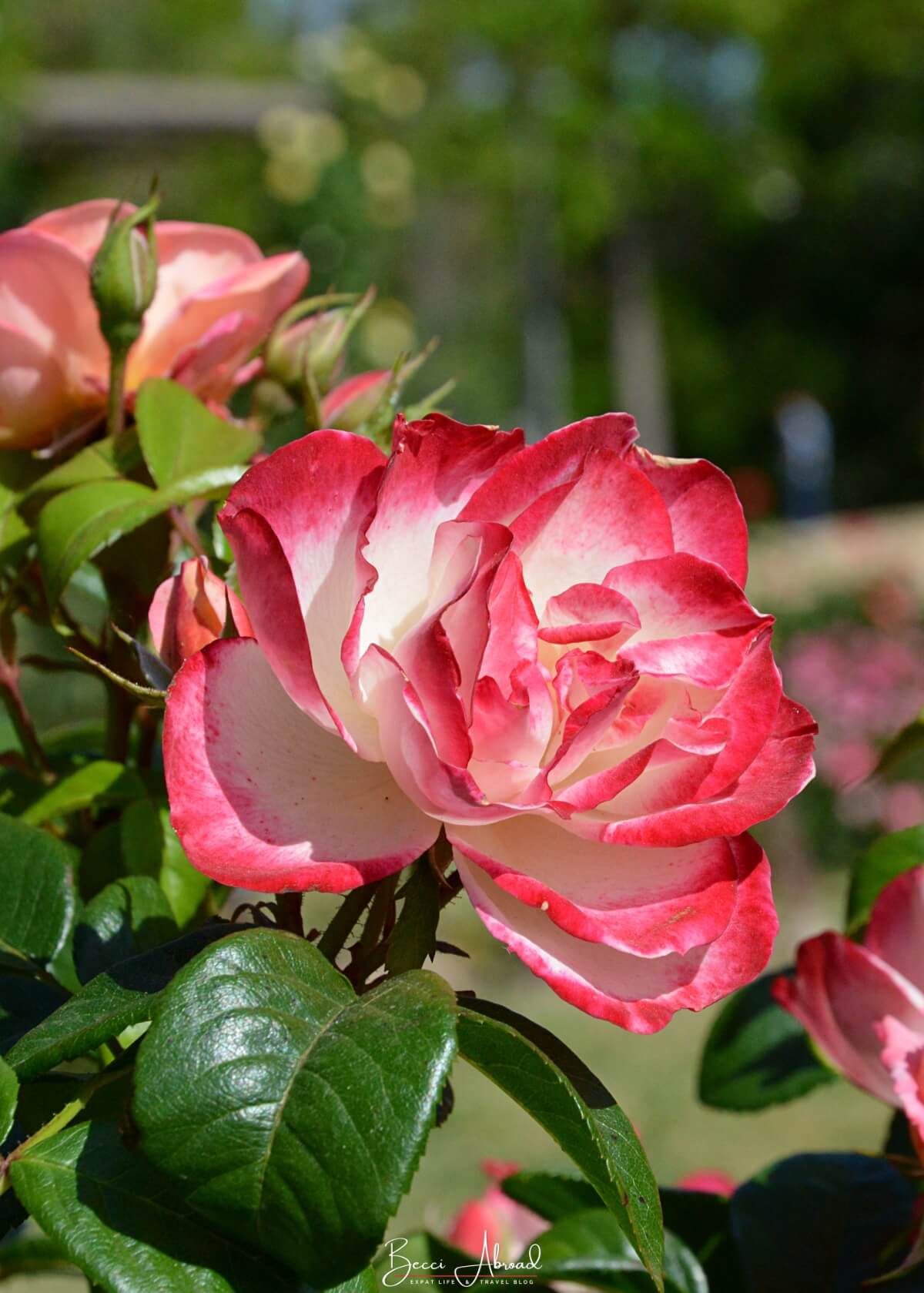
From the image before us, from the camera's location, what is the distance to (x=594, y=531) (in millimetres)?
356

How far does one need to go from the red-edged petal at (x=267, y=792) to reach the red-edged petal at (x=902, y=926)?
22 cm

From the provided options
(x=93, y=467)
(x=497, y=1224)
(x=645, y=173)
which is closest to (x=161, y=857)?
(x=93, y=467)

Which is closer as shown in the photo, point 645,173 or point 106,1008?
point 106,1008

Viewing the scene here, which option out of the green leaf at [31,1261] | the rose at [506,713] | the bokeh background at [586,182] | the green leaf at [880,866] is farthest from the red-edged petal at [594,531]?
the bokeh background at [586,182]

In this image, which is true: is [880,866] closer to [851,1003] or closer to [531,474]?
[851,1003]

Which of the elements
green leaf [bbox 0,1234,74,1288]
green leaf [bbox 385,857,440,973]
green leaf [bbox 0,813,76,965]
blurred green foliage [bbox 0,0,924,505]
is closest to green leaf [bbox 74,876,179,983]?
green leaf [bbox 0,813,76,965]

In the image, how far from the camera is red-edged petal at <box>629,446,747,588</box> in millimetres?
369

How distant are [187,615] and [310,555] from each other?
54 mm

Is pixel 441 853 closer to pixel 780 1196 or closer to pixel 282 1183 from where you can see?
pixel 282 1183

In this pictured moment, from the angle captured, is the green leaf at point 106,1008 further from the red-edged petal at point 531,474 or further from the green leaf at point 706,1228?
the green leaf at point 706,1228

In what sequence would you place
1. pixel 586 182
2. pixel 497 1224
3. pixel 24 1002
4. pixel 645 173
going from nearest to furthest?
pixel 24 1002 < pixel 497 1224 < pixel 586 182 < pixel 645 173

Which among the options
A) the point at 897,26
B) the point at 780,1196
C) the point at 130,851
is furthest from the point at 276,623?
the point at 897,26

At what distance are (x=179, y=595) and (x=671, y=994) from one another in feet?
0.56

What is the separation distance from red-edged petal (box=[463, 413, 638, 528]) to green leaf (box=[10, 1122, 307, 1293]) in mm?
180
